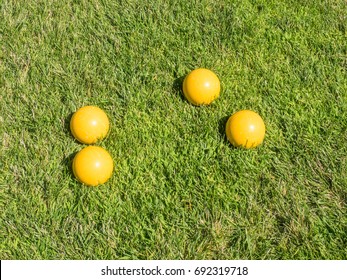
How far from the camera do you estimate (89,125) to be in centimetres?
310

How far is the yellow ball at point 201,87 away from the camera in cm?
326

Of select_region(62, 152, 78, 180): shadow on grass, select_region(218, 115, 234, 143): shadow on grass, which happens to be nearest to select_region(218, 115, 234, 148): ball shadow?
select_region(218, 115, 234, 143): shadow on grass

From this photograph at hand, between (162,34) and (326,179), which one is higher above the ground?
(162,34)

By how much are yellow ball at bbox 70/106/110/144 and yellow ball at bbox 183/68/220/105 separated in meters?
0.74

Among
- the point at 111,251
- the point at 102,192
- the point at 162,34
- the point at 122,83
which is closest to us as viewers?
the point at 111,251

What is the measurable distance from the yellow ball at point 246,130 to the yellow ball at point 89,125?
3.31 ft

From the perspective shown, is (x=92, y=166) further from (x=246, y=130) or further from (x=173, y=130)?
(x=246, y=130)

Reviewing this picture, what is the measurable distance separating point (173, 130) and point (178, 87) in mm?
455

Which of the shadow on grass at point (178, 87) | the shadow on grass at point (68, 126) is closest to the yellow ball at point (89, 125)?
the shadow on grass at point (68, 126)

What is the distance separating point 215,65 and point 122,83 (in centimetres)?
88

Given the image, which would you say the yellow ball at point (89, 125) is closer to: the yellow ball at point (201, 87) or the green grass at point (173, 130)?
the green grass at point (173, 130)

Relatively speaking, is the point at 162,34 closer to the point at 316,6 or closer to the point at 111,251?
the point at 316,6

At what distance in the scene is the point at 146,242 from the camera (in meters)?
2.93

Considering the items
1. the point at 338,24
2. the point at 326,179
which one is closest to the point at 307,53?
the point at 338,24
